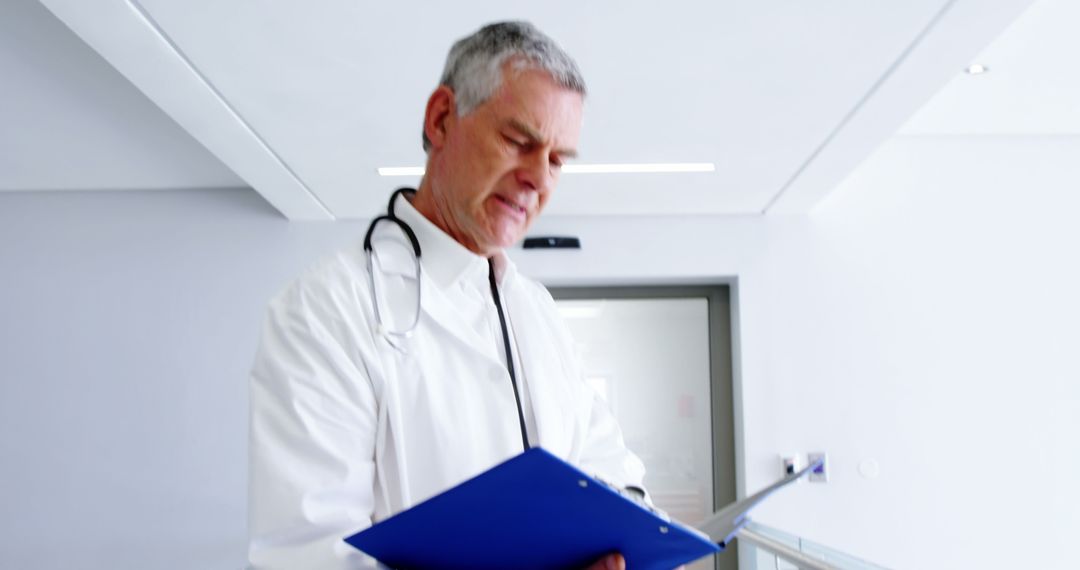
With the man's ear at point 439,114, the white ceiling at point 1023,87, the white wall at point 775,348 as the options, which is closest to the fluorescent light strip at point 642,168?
the white wall at point 775,348

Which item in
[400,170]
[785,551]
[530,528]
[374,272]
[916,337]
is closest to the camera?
[530,528]

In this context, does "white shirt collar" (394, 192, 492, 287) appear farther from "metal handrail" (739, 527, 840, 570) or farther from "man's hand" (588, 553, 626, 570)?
"metal handrail" (739, 527, 840, 570)

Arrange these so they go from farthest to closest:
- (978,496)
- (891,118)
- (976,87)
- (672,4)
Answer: (978,496) < (976,87) < (891,118) < (672,4)

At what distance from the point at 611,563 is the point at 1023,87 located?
12.3ft

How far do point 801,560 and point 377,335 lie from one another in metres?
1.15

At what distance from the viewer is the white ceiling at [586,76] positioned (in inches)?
102

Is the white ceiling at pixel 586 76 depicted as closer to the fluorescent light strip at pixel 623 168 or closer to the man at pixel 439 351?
the fluorescent light strip at pixel 623 168

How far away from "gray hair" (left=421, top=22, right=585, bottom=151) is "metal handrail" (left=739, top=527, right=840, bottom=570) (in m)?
1.06

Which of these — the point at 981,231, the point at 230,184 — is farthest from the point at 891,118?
the point at 230,184

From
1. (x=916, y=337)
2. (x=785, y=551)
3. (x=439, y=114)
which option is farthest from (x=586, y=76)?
(x=916, y=337)

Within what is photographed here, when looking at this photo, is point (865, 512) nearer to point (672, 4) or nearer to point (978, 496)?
point (978, 496)

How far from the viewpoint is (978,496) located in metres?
4.50

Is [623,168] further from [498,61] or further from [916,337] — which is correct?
[498,61]

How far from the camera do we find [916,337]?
15.2ft
